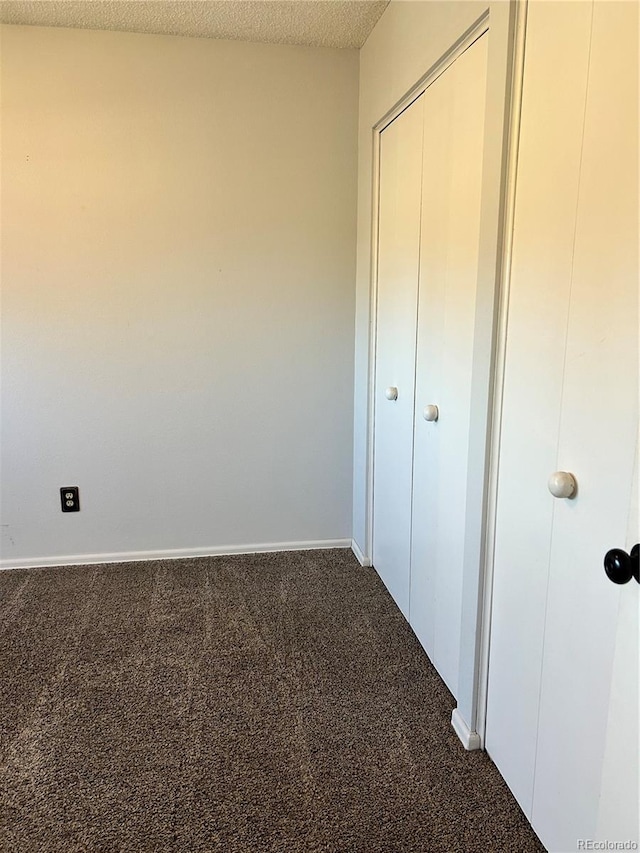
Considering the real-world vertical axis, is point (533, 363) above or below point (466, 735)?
above

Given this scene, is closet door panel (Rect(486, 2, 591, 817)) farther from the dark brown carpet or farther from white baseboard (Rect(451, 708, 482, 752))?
the dark brown carpet

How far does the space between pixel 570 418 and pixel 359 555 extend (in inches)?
74.7

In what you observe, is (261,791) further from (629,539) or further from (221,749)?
(629,539)

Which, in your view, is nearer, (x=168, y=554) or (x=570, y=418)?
(x=570, y=418)

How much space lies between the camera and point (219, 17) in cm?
243

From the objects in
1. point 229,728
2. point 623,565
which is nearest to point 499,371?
point 623,565

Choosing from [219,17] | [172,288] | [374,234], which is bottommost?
[172,288]

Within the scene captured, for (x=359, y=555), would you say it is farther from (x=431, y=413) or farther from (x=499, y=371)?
(x=499, y=371)

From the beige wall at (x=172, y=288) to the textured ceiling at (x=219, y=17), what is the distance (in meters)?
0.06

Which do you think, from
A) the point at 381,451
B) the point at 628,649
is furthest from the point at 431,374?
the point at 628,649

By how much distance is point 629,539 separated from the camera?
A: 1.02 meters

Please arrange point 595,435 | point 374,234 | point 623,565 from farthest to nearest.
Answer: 1. point 374,234
2. point 595,435
3. point 623,565

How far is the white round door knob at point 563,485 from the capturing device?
1238mm

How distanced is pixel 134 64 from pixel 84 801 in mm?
2761
